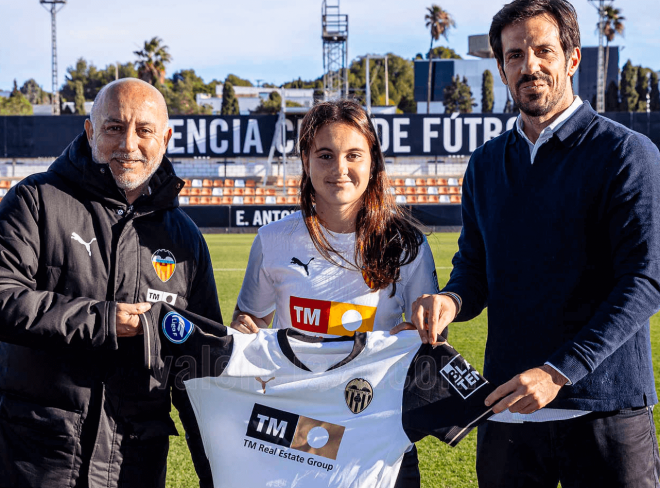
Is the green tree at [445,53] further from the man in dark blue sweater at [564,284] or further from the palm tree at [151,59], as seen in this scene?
the man in dark blue sweater at [564,284]

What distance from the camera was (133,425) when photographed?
2367 millimetres

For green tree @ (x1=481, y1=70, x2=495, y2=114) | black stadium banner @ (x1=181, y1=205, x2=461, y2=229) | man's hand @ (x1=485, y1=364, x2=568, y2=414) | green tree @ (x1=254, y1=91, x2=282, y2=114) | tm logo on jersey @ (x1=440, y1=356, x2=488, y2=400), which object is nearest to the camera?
man's hand @ (x1=485, y1=364, x2=568, y2=414)

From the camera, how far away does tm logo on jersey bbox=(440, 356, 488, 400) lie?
2252mm

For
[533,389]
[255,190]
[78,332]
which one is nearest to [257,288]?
[78,332]

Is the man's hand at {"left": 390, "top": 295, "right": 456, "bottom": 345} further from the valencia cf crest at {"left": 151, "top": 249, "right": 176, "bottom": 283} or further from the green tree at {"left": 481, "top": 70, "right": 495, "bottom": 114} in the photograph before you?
the green tree at {"left": 481, "top": 70, "right": 495, "bottom": 114}

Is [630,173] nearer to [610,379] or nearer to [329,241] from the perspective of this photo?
[610,379]

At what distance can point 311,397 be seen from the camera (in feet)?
7.82

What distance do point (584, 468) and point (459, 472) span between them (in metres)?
1.68

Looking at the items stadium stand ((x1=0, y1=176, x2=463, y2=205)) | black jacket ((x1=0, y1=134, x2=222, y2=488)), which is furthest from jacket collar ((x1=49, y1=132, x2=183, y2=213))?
stadium stand ((x1=0, y1=176, x2=463, y2=205))

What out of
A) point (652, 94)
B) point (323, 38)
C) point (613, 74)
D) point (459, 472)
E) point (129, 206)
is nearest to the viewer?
point (129, 206)

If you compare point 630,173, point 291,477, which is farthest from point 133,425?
point 630,173

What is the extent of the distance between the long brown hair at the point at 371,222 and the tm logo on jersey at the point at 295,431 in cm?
56

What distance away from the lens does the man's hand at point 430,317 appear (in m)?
2.29

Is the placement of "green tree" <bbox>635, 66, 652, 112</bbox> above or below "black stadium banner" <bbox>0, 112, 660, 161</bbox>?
above
